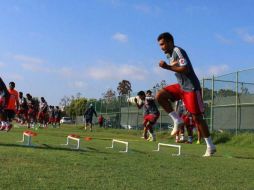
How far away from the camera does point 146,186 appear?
5152 mm

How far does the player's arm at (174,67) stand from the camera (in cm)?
859

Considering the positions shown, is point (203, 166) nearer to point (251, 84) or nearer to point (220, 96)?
point (251, 84)

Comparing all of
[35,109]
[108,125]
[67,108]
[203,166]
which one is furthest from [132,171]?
[67,108]

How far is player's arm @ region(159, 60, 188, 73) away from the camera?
859 cm

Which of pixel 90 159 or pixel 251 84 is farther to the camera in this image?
pixel 251 84

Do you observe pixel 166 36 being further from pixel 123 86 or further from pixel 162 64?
pixel 123 86

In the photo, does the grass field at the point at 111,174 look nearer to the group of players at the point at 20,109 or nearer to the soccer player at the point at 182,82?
the soccer player at the point at 182,82

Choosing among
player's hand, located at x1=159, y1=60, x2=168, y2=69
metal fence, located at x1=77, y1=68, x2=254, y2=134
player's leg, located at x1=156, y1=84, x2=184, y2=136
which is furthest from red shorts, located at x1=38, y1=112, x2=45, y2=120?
player's hand, located at x1=159, y1=60, x2=168, y2=69

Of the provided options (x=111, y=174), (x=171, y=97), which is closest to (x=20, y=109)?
(x=171, y=97)

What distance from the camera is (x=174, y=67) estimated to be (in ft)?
29.1

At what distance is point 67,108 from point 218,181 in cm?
11391

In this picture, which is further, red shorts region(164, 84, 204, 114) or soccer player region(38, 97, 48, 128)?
soccer player region(38, 97, 48, 128)

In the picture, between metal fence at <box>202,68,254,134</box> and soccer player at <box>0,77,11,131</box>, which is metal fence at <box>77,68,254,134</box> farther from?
soccer player at <box>0,77,11,131</box>

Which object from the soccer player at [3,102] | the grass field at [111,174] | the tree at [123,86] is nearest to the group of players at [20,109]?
the soccer player at [3,102]
